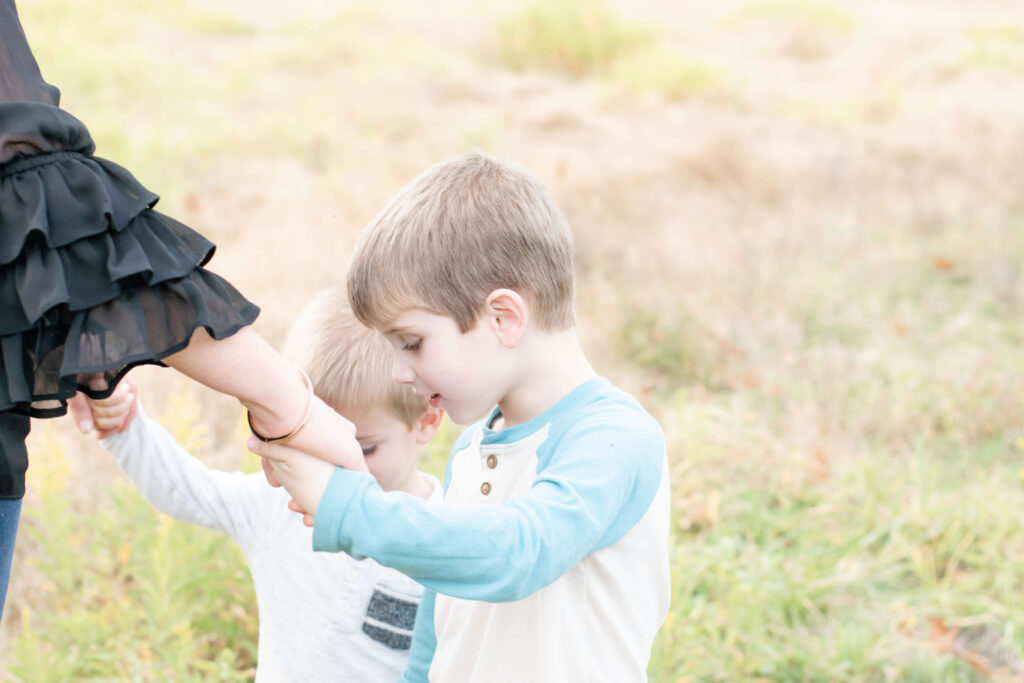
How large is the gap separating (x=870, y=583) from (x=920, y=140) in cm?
514

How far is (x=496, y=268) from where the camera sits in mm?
1389

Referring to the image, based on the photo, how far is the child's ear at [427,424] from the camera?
1.84 metres

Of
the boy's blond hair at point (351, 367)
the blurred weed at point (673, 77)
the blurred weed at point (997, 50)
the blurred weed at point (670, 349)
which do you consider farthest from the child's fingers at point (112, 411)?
the blurred weed at point (997, 50)

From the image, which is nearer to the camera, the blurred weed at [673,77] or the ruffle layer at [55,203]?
the ruffle layer at [55,203]

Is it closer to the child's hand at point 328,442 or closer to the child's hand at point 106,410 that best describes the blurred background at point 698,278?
the child's hand at point 106,410

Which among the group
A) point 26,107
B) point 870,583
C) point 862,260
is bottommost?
point 870,583

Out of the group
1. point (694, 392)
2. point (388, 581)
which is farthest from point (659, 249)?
point (388, 581)

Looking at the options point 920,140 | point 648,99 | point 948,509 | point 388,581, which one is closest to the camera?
point 388,581

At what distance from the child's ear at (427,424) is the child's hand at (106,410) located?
50cm

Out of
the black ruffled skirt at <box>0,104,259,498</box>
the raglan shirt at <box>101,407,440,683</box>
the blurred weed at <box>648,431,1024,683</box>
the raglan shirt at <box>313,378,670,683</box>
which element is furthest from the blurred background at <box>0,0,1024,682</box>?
the black ruffled skirt at <box>0,104,259,498</box>

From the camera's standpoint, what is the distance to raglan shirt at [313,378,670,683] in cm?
114

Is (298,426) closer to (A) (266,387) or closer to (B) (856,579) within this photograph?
(A) (266,387)

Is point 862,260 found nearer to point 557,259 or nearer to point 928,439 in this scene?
point 928,439

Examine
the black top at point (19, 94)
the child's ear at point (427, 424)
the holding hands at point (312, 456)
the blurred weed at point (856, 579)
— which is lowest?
the blurred weed at point (856, 579)
